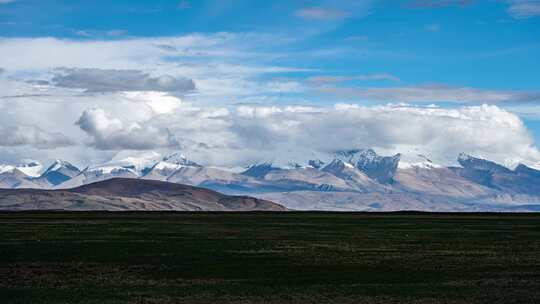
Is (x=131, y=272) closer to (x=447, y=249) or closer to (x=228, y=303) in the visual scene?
(x=228, y=303)

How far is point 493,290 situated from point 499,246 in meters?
30.5

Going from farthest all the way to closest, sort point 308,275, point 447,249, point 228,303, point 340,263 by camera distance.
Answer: point 447,249
point 340,263
point 308,275
point 228,303

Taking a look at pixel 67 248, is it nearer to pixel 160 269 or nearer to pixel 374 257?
pixel 160 269

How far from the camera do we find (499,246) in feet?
224

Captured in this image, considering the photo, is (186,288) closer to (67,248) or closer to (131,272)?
(131,272)

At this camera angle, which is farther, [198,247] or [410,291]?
[198,247]

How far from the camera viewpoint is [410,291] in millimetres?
39062

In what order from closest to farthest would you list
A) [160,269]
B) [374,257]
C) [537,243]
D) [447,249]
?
[160,269] → [374,257] → [447,249] → [537,243]

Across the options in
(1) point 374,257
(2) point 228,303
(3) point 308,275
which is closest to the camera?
(2) point 228,303

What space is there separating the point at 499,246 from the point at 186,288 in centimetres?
3699

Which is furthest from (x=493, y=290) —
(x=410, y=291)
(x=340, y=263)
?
(x=340, y=263)

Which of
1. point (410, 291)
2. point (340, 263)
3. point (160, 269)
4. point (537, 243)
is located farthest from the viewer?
point (537, 243)

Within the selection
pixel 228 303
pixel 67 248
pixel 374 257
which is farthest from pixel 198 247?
pixel 228 303

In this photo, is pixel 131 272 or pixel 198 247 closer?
pixel 131 272
